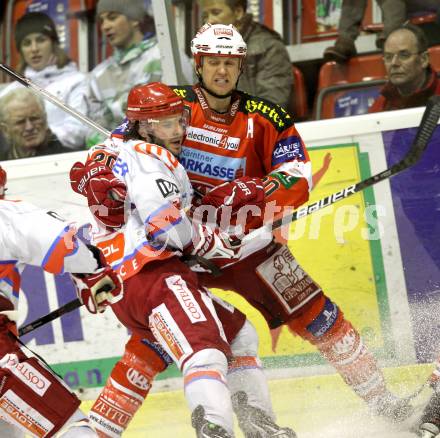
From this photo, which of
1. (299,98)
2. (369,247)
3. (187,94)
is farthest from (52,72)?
(369,247)

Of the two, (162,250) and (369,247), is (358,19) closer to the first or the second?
(369,247)

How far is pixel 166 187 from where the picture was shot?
3902mm

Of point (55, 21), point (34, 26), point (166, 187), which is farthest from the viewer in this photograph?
point (55, 21)

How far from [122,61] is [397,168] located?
1.86 meters

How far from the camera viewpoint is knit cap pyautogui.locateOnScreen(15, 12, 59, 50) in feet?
21.3

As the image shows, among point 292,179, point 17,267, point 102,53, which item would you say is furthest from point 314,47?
point 17,267

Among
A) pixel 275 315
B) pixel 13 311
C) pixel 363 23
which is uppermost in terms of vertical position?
pixel 363 23

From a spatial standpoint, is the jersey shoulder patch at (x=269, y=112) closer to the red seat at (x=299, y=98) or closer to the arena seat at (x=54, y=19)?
the red seat at (x=299, y=98)

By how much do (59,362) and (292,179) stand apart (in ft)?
5.98

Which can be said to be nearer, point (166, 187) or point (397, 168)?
point (166, 187)

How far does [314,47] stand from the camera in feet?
20.3

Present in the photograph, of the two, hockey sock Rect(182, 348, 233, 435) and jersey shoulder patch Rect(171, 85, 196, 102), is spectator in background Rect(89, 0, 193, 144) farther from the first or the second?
hockey sock Rect(182, 348, 233, 435)

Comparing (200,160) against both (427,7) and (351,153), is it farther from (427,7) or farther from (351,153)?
(427,7)

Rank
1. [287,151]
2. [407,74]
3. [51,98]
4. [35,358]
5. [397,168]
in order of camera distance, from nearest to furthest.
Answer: [35,358], [287,151], [397,168], [51,98], [407,74]
